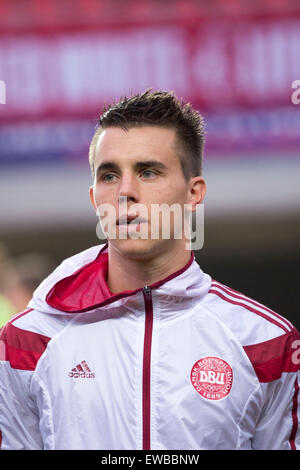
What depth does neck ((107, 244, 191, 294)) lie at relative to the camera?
6.93ft

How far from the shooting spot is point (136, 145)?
206cm

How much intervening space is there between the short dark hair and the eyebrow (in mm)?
100

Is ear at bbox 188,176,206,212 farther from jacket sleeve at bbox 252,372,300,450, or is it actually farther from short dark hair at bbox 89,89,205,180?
jacket sleeve at bbox 252,372,300,450

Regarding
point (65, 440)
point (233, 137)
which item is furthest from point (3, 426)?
point (233, 137)

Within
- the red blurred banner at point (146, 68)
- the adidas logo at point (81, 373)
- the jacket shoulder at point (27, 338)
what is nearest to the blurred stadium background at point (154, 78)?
the red blurred banner at point (146, 68)

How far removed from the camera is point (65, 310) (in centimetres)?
207

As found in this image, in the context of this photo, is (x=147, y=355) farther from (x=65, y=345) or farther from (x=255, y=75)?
(x=255, y=75)

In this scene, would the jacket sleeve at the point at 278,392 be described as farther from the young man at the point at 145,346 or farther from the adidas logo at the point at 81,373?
the adidas logo at the point at 81,373

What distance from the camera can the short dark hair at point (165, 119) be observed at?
2.13 meters

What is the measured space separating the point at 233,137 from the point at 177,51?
2.93ft

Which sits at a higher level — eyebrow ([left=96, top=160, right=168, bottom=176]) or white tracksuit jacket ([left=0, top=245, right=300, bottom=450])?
eyebrow ([left=96, top=160, right=168, bottom=176])

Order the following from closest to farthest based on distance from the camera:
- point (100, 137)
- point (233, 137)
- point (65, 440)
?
point (65, 440), point (100, 137), point (233, 137)

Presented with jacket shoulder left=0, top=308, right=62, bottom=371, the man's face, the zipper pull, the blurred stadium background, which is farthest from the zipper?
the blurred stadium background

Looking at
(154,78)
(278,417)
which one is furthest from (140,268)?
(154,78)
